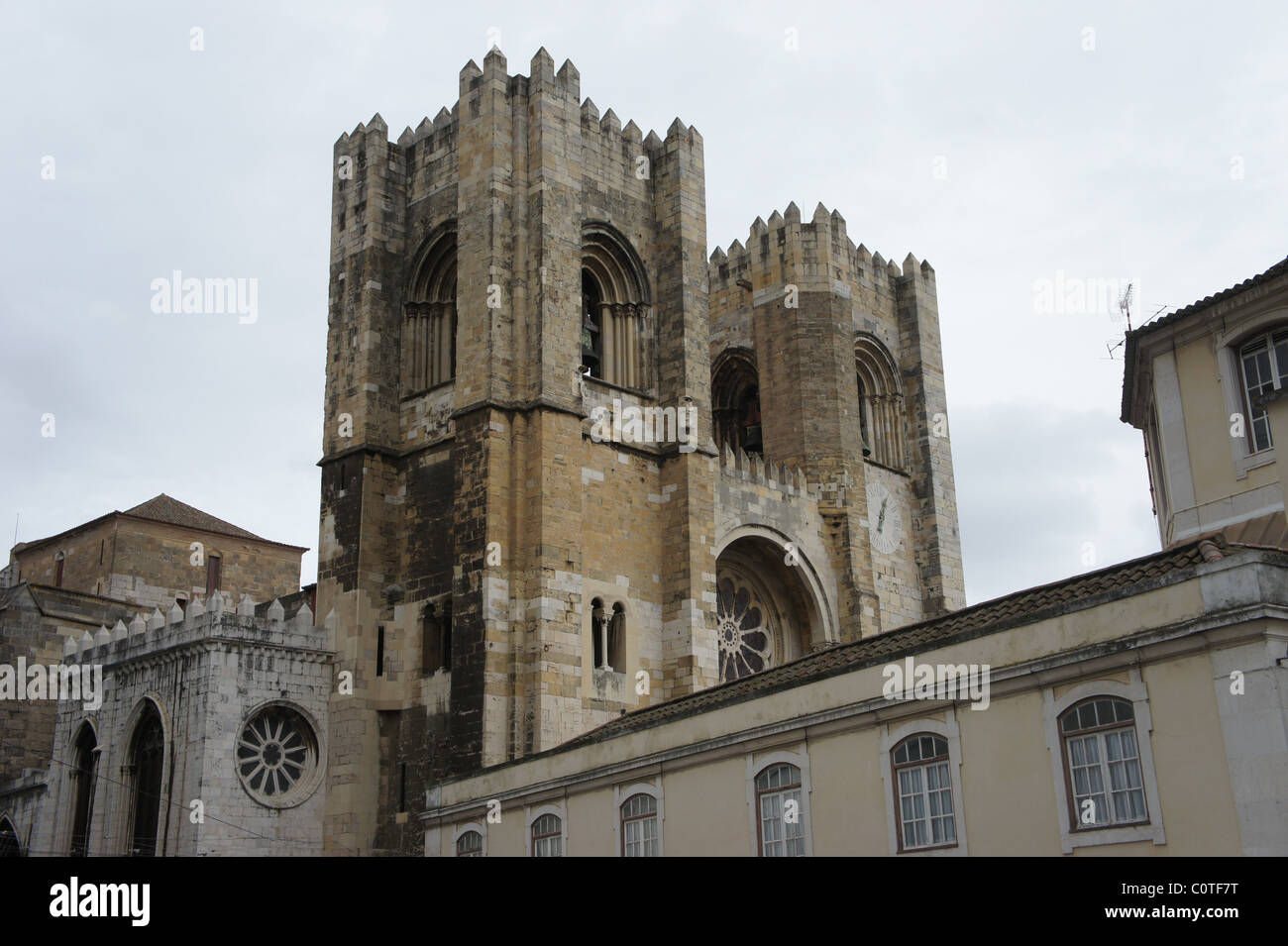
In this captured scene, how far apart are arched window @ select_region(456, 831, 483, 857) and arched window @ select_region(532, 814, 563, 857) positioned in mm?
1486

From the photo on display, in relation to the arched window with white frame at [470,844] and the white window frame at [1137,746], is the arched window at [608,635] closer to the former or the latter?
the arched window with white frame at [470,844]

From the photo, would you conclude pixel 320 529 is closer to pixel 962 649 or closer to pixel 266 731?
pixel 266 731

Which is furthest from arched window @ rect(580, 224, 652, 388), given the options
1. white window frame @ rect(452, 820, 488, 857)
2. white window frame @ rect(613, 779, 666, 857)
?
white window frame @ rect(613, 779, 666, 857)

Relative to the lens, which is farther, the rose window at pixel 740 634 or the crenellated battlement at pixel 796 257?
the crenellated battlement at pixel 796 257

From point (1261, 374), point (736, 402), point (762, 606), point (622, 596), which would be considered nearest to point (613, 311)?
point (622, 596)

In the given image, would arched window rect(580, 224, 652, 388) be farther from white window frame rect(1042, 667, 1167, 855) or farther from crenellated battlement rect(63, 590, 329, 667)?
white window frame rect(1042, 667, 1167, 855)

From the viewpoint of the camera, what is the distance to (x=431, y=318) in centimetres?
3375

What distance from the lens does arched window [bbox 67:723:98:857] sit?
32438 millimetres

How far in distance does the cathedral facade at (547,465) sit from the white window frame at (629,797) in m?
7.13

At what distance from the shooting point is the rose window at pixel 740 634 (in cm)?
3428

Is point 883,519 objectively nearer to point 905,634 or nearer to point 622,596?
point 622,596

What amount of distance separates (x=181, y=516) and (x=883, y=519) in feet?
76.1

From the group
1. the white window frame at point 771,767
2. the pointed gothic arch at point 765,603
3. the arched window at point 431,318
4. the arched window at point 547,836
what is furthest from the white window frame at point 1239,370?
the arched window at point 431,318
